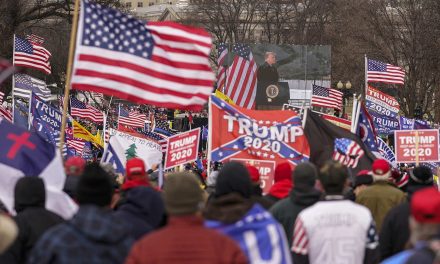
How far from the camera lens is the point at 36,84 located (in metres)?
30.2

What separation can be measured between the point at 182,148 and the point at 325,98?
17.8 m

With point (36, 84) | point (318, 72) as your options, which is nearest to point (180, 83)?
point (36, 84)

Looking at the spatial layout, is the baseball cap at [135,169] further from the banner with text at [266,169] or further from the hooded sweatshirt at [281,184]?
the banner with text at [266,169]

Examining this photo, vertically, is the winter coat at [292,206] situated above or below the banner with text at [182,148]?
above

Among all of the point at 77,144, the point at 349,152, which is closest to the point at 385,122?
the point at 77,144

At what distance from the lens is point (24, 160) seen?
8.90 m

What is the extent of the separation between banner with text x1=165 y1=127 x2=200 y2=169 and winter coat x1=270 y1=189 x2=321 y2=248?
8.70 meters

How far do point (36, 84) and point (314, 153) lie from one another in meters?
18.2

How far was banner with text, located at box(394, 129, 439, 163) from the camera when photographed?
17688 mm

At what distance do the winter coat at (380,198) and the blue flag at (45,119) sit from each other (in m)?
9.96

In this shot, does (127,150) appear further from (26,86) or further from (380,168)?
(26,86)

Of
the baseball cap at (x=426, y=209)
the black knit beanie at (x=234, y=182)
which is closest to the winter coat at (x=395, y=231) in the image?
the black knit beanie at (x=234, y=182)

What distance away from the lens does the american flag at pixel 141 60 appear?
10141 mm

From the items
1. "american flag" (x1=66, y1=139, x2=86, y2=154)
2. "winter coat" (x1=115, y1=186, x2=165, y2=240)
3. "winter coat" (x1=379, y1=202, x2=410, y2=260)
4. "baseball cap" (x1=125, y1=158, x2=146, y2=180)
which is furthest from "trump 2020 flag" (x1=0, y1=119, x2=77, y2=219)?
"american flag" (x1=66, y1=139, x2=86, y2=154)
